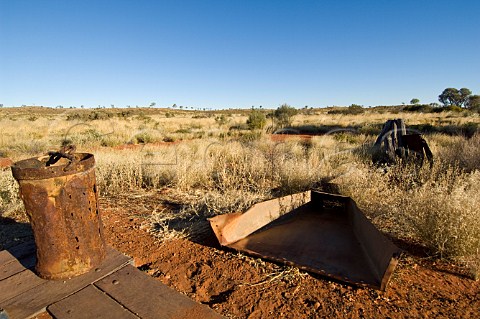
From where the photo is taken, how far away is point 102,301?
1.75 metres

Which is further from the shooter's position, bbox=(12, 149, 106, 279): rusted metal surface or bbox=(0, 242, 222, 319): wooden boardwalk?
bbox=(12, 149, 106, 279): rusted metal surface

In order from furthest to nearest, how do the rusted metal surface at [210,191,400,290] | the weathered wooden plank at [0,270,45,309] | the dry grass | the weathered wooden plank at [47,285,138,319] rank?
1. the dry grass
2. the rusted metal surface at [210,191,400,290]
3. the weathered wooden plank at [0,270,45,309]
4. the weathered wooden plank at [47,285,138,319]

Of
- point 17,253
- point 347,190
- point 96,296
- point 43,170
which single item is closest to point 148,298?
point 96,296

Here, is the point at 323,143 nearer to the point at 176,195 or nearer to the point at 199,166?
the point at 199,166

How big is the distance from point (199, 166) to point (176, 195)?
1.17m

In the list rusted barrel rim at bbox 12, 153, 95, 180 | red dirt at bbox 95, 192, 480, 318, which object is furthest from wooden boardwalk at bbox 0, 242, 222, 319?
rusted barrel rim at bbox 12, 153, 95, 180

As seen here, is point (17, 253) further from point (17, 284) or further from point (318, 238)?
point (318, 238)

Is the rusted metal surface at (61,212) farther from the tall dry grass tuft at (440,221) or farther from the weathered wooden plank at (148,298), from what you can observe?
the tall dry grass tuft at (440,221)

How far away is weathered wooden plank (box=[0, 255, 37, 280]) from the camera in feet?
6.81

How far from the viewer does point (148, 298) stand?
178 cm

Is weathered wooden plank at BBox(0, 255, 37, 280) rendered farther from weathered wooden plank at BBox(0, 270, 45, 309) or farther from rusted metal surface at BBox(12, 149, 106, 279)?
rusted metal surface at BBox(12, 149, 106, 279)

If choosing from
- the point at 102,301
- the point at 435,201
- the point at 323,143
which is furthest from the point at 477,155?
the point at 102,301

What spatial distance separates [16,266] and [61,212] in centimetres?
66

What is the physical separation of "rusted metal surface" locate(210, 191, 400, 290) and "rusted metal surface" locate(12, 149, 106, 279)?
122cm
